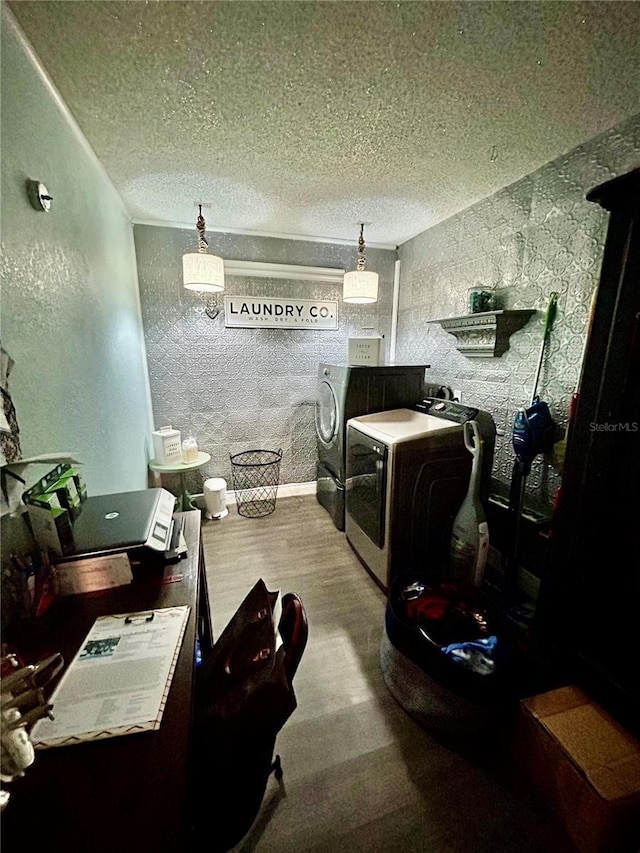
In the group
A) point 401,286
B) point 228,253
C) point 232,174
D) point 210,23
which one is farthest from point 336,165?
point 401,286

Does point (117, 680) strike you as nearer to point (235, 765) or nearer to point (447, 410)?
point (235, 765)

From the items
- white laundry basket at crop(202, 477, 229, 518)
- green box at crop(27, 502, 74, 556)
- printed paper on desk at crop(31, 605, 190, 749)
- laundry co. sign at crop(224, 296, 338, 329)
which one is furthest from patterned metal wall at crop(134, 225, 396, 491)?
printed paper on desk at crop(31, 605, 190, 749)

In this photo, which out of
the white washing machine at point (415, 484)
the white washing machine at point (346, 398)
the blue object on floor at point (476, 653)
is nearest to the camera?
the blue object on floor at point (476, 653)

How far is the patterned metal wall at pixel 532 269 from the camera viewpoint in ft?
5.64

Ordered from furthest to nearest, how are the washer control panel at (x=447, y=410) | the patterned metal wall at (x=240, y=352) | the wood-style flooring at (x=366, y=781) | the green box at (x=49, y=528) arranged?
the patterned metal wall at (x=240, y=352) → the washer control panel at (x=447, y=410) → the wood-style flooring at (x=366, y=781) → the green box at (x=49, y=528)

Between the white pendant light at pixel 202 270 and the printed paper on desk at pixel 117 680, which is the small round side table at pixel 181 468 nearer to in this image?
the white pendant light at pixel 202 270

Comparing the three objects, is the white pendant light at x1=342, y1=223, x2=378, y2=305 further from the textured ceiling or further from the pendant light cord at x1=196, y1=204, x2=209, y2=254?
the pendant light cord at x1=196, y1=204, x2=209, y2=254

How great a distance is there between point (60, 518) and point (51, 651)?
357mm

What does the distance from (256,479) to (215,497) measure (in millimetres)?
491

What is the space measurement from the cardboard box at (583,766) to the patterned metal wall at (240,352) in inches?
107

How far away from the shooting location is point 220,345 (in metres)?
3.16

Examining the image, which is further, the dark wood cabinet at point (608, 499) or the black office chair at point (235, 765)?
the dark wood cabinet at point (608, 499)

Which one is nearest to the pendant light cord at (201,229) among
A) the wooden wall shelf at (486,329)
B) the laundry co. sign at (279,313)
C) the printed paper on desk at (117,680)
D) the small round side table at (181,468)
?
the laundry co. sign at (279,313)

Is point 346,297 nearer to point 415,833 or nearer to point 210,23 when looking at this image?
point 210,23
